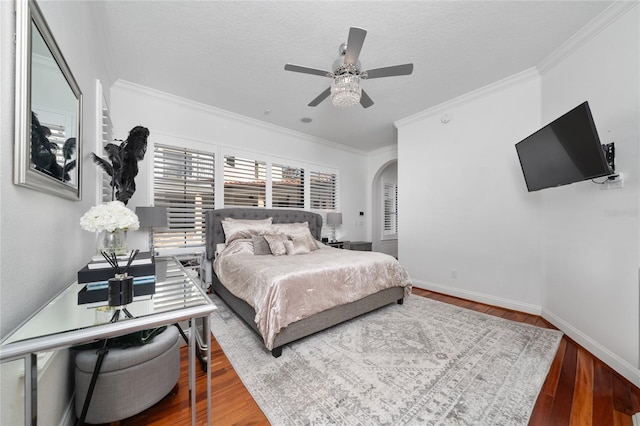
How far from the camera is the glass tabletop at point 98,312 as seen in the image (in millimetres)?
838

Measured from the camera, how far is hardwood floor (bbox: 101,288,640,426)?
1.42 m

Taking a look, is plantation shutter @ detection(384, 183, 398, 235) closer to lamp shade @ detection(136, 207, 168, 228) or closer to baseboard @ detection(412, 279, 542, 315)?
baseboard @ detection(412, 279, 542, 315)

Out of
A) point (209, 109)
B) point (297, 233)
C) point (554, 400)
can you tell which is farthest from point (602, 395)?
point (209, 109)

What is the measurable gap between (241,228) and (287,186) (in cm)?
151

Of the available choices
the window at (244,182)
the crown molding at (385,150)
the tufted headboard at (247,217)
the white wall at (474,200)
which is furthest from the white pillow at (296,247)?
the crown molding at (385,150)

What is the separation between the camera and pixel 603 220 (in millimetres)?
2092

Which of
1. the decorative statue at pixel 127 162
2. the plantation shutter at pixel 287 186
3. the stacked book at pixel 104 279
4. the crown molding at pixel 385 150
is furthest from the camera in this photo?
the crown molding at pixel 385 150

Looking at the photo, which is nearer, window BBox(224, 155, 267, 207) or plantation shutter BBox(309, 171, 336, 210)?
window BBox(224, 155, 267, 207)

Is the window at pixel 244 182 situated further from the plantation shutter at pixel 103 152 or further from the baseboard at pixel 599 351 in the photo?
the baseboard at pixel 599 351

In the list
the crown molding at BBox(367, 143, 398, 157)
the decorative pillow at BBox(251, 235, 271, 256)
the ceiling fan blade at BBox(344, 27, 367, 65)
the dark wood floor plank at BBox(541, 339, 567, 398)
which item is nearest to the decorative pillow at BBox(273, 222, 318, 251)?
the decorative pillow at BBox(251, 235, 271, 256)

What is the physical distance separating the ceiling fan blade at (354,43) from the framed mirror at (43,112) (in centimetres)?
165

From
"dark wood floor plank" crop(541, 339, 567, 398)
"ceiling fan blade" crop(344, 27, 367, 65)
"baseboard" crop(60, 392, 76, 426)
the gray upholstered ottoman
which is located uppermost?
"ceiling fan blade" crop(344, 27, 367, 65)

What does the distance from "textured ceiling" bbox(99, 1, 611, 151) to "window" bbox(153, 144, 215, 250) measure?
2.95 ft

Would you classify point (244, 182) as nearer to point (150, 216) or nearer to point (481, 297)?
point (150, 216)
